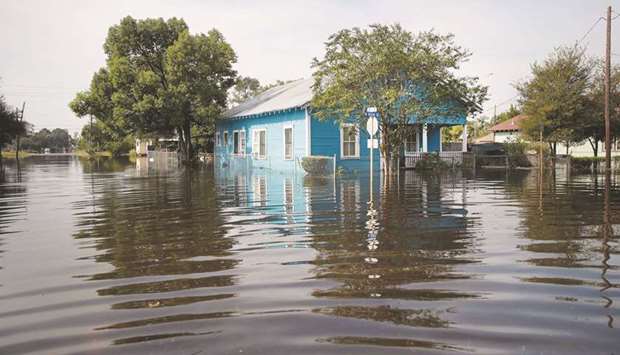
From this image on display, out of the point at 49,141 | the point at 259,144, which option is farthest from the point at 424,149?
the point at 49,141

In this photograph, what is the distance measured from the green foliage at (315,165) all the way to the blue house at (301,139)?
0.67m

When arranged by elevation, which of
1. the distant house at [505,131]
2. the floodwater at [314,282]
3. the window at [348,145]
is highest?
the distant house at [505,131]

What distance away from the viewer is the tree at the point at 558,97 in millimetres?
30953

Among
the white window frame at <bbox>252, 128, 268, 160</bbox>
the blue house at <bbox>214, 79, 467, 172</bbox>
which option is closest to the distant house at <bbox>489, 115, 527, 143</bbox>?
the blue house at <bbox>214, 79, 467, 172</bbox>

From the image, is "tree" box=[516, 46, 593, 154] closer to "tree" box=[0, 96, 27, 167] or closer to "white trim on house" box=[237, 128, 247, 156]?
"white trim on house" box=[237, 128, 247, 156]

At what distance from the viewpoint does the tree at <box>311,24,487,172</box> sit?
20.1m

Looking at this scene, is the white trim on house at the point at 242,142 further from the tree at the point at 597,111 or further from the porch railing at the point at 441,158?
the tree at the point at 597,111

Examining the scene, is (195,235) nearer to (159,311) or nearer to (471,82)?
(159,311)

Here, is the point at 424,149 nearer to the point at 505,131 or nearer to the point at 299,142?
the point at 299,142

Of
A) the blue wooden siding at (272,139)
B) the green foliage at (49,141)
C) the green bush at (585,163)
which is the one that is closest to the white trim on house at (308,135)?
the blue wooden siding at (272,139)

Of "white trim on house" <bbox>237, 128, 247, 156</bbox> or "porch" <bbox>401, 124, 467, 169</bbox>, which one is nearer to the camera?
"porch" <bbox>401, 124, 467, 169</bbox>

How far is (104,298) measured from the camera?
5.08m

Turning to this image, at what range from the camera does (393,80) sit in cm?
2098

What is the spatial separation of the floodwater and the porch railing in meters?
16.5
